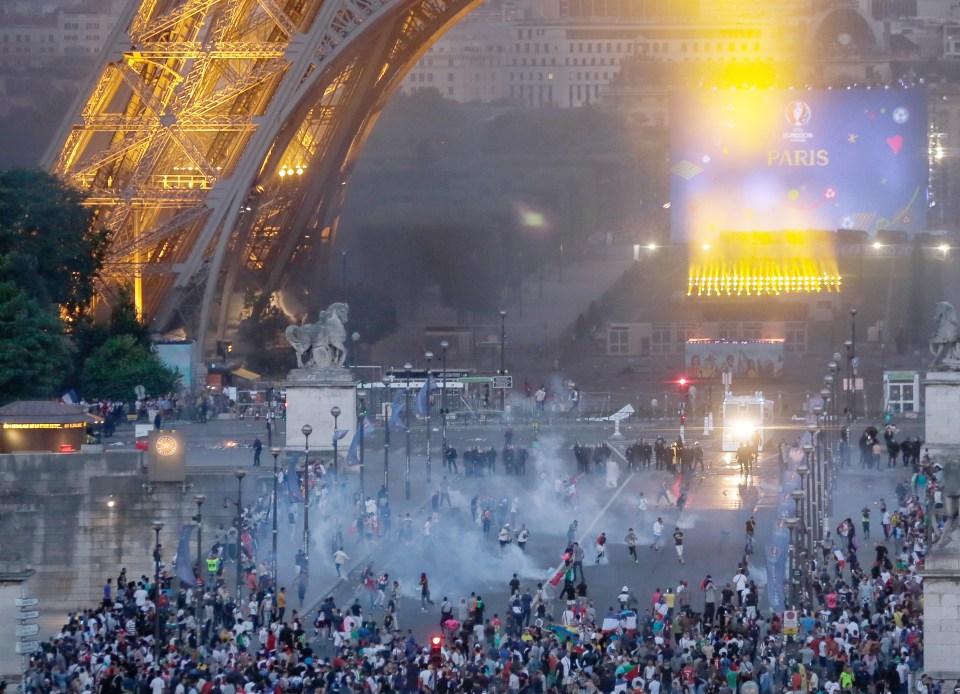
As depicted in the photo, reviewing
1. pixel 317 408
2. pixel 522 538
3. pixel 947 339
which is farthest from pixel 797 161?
pixel 522 538

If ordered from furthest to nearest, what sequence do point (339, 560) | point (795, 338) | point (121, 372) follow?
1. point (795, 338)
2. point (121, 372)
3. point (339, 560)

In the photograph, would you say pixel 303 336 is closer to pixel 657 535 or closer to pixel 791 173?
pixel 657 535

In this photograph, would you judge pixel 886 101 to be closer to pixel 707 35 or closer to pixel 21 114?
pixel 21 114

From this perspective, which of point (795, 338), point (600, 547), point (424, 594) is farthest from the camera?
point (795, 338)

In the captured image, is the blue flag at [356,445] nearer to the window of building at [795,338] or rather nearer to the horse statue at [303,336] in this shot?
the horse statue at [303,336]

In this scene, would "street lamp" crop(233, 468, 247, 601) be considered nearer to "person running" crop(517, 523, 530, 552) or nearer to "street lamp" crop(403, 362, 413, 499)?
"person running" crop(517, 523, 530, 552)

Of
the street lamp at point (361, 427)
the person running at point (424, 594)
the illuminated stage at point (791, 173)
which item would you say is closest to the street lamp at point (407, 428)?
the street lamp at point (361, 427)

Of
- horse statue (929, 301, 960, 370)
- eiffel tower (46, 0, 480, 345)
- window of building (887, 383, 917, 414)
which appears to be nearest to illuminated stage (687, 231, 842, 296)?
window of building (887, 383, 917, 414)

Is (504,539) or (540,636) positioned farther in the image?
(504,539)
